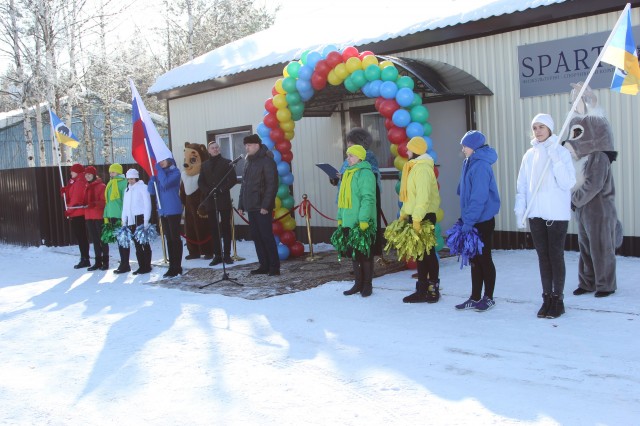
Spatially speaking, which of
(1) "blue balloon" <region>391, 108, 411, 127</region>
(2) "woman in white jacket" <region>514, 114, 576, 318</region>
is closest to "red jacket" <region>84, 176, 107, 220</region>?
(1) "blue balloon" <region>391, 108, 411, 127</region>

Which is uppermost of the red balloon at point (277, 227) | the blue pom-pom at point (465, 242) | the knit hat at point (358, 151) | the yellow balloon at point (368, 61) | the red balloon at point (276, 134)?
the yellow balloon at point (368, 61)

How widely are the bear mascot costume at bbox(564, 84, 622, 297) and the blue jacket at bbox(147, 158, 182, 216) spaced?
18.2 feet

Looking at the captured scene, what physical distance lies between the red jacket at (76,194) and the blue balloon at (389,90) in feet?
17.1

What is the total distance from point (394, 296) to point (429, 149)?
1.93 meters

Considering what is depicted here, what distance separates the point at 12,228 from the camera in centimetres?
1652

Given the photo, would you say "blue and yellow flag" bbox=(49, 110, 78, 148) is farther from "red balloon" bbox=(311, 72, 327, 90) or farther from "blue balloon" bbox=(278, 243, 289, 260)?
"red balloon" bbox=(311, 72, 327, 90)

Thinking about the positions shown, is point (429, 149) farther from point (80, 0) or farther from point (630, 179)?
point (80, 0)

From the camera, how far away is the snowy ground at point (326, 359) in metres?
4.43

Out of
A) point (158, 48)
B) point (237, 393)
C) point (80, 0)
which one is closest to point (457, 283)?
point (237, 393)

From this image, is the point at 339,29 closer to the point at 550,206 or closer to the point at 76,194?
the point at 76,194

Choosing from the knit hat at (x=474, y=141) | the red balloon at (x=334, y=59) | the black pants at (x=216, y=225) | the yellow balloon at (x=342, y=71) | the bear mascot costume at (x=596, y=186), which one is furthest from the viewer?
the black pants at (x=216, y=225)

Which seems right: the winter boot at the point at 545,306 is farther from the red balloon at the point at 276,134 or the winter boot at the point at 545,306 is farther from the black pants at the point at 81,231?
the black pants at the point at 81,231

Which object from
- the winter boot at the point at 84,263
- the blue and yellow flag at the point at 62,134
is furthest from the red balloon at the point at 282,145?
the blue and yellow flag at the point at 62,134

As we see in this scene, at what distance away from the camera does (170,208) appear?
402 inches
